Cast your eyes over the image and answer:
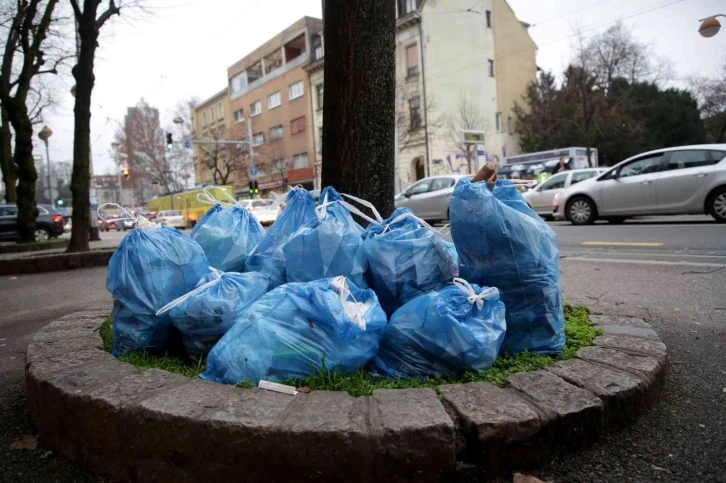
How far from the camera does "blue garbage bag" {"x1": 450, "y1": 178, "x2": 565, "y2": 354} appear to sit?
2166 mm

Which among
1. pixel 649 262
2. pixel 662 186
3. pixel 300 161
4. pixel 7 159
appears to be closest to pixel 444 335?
pixel 649 262

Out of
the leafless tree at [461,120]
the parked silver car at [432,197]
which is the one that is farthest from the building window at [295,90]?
the parked silver car at [432,197]

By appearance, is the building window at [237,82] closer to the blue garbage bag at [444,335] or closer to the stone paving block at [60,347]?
the stone paving block at [60,347]

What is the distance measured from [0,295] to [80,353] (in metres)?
5.06

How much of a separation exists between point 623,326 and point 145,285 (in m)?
2.36

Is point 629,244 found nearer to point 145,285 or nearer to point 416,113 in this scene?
point 145,285

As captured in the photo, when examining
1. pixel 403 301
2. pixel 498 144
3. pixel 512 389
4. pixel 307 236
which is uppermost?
pixel 498 144

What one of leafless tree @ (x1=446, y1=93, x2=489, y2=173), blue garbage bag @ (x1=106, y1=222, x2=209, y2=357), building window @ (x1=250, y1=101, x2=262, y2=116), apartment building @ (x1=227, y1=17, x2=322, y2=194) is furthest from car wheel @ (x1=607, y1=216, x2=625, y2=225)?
building window @ (x1=250, y1=101, x2=262, y2=116)

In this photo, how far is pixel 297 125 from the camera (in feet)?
128

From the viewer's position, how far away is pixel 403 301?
7.59 feet

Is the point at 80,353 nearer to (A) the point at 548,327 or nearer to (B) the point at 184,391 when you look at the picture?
(B) the point at 184,391

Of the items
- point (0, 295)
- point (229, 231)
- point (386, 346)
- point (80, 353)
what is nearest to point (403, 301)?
point (386, 346)

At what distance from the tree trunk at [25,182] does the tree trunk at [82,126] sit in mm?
4781

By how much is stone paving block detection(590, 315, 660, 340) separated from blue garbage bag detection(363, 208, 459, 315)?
2.94 ft
